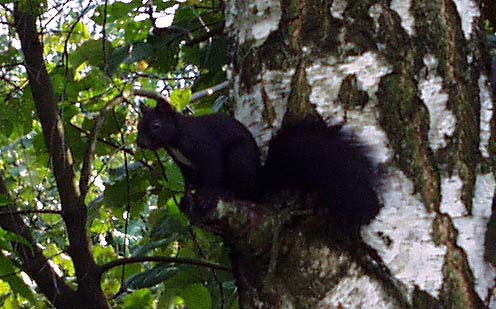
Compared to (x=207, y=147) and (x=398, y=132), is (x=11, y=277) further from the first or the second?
(x=398, y=132)

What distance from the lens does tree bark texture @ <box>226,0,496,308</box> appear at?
102cm

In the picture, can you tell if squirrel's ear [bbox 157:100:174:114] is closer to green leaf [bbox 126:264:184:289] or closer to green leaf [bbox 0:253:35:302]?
green leaf [bbox 126:264:184:289]

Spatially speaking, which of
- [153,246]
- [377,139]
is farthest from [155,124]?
[377,139]

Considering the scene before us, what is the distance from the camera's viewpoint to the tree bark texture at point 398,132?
102cm

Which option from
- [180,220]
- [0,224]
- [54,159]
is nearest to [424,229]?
[180,220]

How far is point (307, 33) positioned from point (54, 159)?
90 cm

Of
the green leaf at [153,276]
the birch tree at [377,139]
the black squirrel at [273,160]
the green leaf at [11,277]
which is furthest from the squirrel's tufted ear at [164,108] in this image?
the green leaf at [11,277]

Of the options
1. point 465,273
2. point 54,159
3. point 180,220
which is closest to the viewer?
point 465,273

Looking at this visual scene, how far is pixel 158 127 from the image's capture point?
1.42m

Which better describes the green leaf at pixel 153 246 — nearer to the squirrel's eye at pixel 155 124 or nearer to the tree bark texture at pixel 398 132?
the squirrel's eye at pixel 155 124

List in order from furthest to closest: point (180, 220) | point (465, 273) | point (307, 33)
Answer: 1. point (180, 220)
2. point (307, 33)
3. point (465, 273)

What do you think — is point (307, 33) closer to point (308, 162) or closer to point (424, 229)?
point (308, 162)

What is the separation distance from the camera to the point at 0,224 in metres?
1.86

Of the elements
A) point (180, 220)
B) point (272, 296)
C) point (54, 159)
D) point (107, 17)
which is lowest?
point (272, 296)
